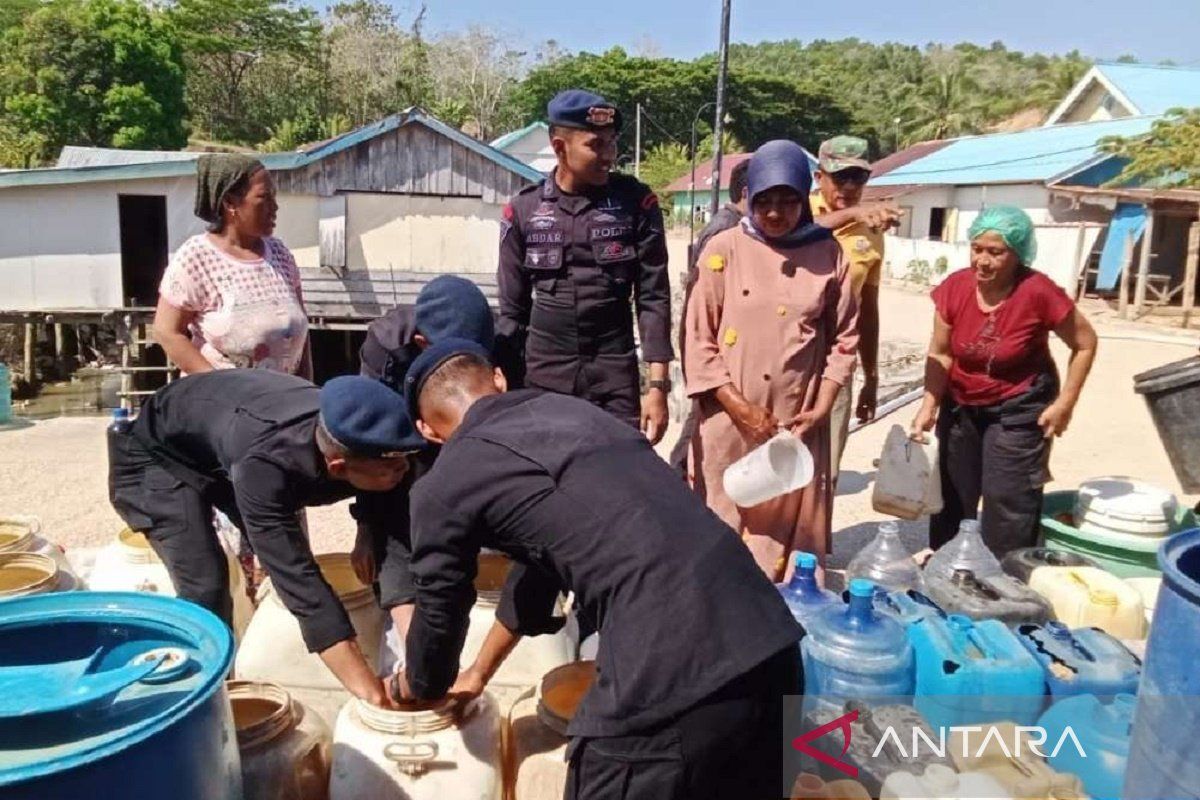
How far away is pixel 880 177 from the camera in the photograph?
30.2 metres

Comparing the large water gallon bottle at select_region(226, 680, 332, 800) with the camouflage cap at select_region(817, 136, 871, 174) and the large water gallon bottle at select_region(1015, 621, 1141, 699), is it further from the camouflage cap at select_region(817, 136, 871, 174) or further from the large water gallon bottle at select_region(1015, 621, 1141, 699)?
the camouflage cap at select_region(817, 136, 871, 174)

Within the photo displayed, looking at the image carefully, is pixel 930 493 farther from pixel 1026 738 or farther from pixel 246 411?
pixel 246 411

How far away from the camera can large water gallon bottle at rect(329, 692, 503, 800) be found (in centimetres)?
220

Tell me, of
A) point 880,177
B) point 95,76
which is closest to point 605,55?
point 880,177

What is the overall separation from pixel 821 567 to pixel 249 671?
202cm

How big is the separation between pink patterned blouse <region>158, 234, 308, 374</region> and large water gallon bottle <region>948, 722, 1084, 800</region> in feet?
8.27

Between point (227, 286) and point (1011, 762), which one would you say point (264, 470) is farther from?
point (1011, 762)

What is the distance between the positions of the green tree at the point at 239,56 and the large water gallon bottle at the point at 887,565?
119 feet

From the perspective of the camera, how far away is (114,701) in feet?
5.39

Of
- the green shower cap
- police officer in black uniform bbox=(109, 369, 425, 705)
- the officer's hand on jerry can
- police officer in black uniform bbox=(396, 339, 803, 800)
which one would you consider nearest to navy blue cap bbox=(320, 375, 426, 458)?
police officer in black uniform bbox=(109, 369, 425, 705)

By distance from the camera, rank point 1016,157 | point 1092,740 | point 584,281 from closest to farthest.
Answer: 1. point 1092,740
2. point 584,281
3. point 1016,157

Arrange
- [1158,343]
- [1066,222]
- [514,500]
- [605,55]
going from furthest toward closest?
[605,55]
[1066,222]
[1158,343]
[514,500]

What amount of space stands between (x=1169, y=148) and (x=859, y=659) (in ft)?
52.0

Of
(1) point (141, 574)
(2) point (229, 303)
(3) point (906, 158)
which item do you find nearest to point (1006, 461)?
(2) point (229, 303)
